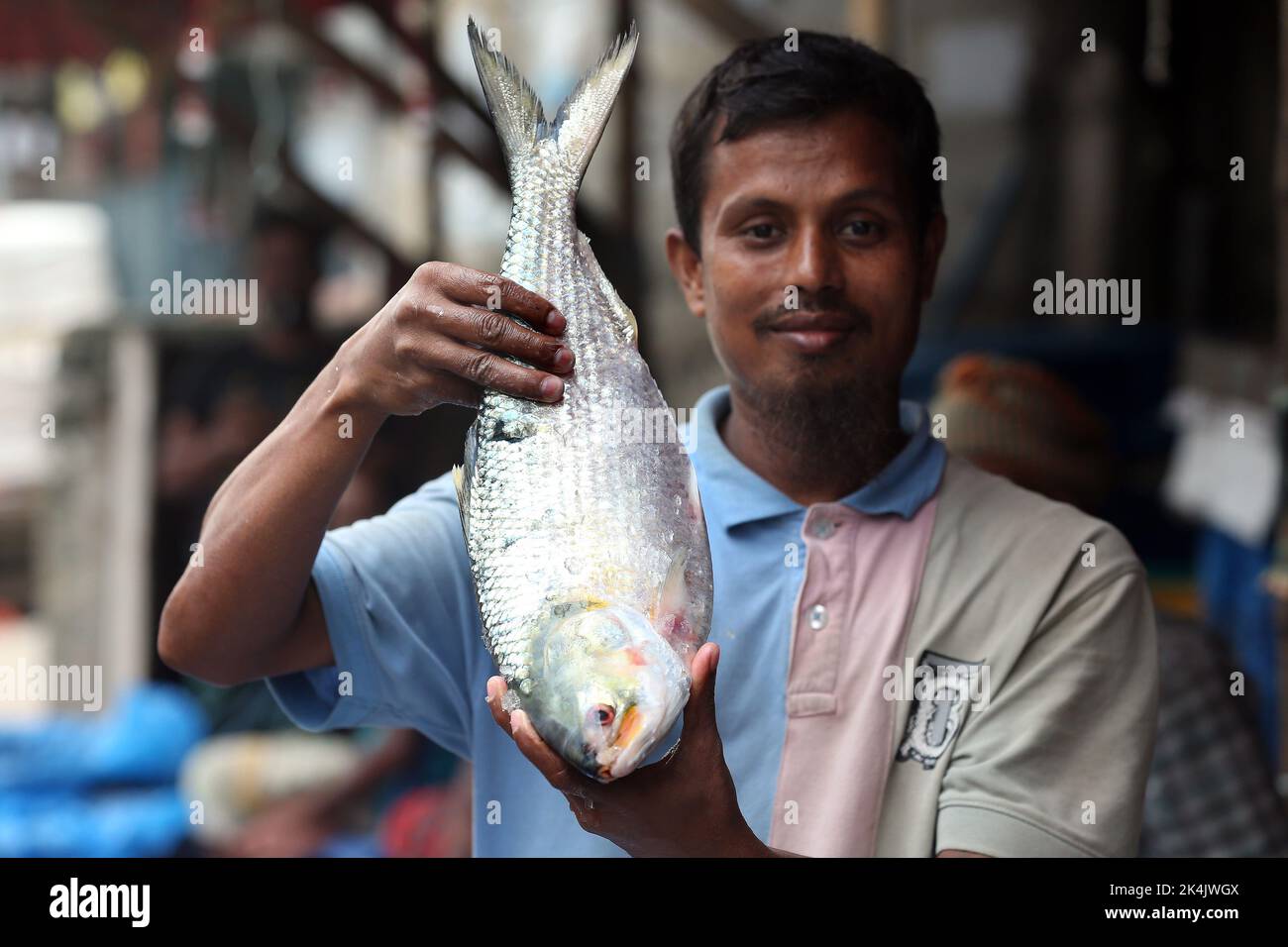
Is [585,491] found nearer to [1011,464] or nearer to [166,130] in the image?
[1011,464]

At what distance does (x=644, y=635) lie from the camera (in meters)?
1.04

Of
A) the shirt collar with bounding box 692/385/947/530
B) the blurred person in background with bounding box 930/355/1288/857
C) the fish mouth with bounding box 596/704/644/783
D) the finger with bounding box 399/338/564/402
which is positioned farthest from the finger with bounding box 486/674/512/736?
the blurred person in background with bounding box 930/355/1288/857

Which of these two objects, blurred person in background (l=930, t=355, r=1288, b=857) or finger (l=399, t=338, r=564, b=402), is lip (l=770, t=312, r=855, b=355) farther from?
blurred person in background (l=930, t=355, r=1288, b=857)

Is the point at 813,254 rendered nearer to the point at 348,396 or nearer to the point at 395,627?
the point at 348,396

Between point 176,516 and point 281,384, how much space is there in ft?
1.93

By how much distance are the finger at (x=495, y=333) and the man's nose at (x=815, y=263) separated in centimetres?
25

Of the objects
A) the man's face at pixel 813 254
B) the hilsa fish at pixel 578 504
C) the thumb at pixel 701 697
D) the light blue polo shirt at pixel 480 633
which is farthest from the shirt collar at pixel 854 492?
the thumb at pixel 701 697

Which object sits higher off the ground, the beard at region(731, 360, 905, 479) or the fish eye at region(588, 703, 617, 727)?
the beard at region(731, 360, 905, 479)

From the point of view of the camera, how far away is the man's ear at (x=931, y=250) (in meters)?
1.34

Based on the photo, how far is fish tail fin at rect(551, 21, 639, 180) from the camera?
115cm

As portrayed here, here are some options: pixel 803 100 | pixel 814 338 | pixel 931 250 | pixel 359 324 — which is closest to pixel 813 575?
pixel 814 338

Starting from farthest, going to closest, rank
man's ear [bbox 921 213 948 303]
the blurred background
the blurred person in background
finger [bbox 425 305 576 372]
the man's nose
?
the blurred background → the blurred person in background → man's ear [bbox 921 213 948 303] → the man's nose → finger [bbox 425 305 576 372]

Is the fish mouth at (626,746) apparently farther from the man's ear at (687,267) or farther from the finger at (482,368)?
the man's ear at (687,267)
